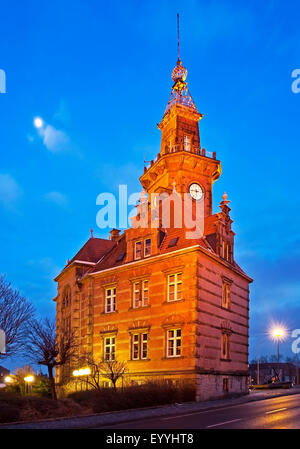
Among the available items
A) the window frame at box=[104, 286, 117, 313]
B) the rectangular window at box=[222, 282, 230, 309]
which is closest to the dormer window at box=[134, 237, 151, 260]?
the window frame at box=[104, 286, 117, 313]

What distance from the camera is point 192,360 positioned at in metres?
30.8

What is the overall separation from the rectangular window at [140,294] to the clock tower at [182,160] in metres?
9.80

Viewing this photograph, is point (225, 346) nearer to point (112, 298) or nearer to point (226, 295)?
point (226, 295)

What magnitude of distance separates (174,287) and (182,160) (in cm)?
1484

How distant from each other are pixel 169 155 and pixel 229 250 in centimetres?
1130

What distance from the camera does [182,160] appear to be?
43.7 metres

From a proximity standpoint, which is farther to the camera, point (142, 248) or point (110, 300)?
point (110, 300)

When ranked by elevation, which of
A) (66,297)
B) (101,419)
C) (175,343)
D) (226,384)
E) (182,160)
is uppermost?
(182,160)

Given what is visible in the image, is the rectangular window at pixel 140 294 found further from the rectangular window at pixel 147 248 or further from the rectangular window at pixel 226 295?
the rectangular window at pixel 226 295

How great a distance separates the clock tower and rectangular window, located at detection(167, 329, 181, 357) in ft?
46.5

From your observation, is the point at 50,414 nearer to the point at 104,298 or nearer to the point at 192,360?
the point at 192,360

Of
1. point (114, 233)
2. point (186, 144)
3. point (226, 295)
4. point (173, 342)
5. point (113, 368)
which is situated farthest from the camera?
point (114, 233)

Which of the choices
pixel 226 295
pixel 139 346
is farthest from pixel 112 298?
pixel 226 295
